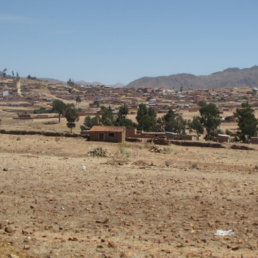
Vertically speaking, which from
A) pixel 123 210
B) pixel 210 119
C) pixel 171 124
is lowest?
pixel 171 124

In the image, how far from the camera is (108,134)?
25.4m

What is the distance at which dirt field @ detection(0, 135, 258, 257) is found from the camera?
712cm

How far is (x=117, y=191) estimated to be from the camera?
35.5 feet

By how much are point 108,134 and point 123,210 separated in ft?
53.2

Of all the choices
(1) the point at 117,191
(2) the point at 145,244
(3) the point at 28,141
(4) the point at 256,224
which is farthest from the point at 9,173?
(3) the point at 28,141

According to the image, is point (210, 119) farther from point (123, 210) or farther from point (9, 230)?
point (9, 230)

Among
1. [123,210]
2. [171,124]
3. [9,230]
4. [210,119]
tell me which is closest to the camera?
[9,230]

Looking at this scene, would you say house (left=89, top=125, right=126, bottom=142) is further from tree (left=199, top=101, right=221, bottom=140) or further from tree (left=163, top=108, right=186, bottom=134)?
tree (left=199, top=101, right=221, bottom=140)

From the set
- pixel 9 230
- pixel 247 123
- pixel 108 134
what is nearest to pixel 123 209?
pixel 9 230

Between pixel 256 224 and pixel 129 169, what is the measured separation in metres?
6.57

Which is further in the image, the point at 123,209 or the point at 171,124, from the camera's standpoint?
the point at 171,124

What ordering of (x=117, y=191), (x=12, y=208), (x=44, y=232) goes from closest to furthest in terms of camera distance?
(x=44, y=232) < (x=12, y=208) < (x=117, y=191)

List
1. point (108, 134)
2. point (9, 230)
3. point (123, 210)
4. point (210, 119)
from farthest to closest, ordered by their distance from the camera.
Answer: point (210, 119) < point (108, 134) < point (123, 210) < point (9, 230)

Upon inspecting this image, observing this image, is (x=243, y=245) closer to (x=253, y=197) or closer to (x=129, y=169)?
(x=253, y=197)
